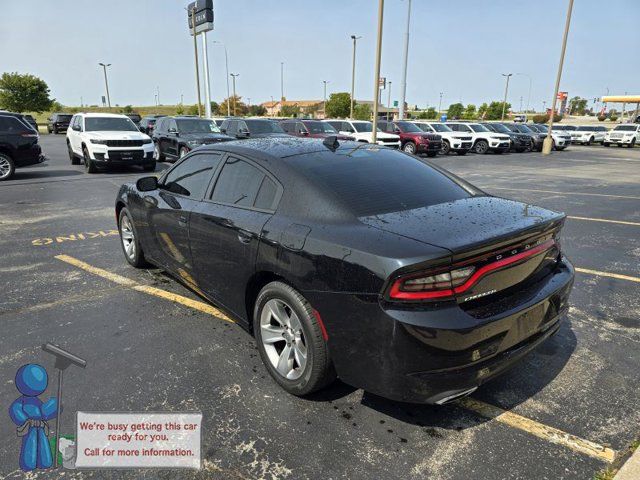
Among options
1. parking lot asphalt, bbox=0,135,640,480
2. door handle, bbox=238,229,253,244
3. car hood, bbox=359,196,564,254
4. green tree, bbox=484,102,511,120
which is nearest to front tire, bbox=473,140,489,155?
parking lot asphalt, bbox=0,135,640,480

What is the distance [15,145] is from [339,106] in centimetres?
7690

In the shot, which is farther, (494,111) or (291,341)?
(494,111)

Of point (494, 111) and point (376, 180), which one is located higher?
point (376, 180)

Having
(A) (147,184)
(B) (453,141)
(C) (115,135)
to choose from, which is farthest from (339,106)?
(A) (147,184)

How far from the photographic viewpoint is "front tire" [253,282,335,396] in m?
2.61

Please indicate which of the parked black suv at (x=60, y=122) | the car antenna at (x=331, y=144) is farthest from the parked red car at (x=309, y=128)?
the parked black suv at (x=60, y=122)

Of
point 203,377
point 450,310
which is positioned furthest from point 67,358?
point 450,310

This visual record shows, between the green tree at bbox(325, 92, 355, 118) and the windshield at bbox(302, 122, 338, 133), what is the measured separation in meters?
65.0

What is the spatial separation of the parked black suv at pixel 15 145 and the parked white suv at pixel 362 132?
1297cm

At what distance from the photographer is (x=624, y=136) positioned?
35281 millimetres

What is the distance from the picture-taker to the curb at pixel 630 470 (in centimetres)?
217

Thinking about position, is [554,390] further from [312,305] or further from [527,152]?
[527,152]

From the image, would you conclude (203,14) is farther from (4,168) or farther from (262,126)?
(4,168)

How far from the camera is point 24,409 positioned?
2.68m
